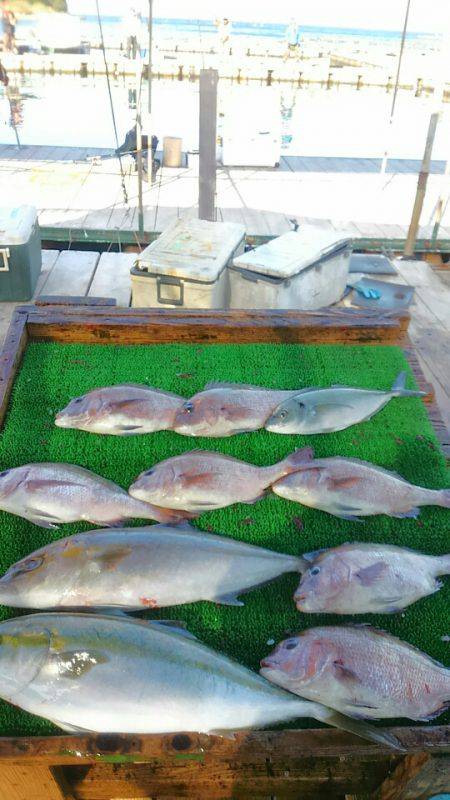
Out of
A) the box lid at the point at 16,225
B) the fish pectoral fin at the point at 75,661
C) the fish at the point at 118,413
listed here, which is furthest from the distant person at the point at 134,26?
the fish pectoral fin at the point at 75,661

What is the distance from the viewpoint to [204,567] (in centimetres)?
191

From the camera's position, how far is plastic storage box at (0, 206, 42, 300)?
475 cm

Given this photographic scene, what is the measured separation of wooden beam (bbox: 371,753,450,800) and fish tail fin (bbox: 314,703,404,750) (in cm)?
18

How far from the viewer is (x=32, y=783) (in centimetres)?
177

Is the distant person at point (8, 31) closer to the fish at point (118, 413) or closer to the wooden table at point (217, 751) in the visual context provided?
the wooden table at point (217, 751)

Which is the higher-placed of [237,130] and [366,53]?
[366,53]

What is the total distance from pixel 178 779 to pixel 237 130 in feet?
41.3

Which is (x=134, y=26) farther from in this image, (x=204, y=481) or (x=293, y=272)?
(x=204, y=481)

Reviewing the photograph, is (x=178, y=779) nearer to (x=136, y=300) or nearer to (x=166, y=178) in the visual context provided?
(x=136, y=300)

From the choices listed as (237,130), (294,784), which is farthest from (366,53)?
(294,784)

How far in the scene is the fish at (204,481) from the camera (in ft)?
7.16

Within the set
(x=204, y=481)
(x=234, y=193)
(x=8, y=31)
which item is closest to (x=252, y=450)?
(x=204, y=481)

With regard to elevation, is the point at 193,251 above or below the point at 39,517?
above

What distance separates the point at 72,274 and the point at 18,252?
1025 millimetres
